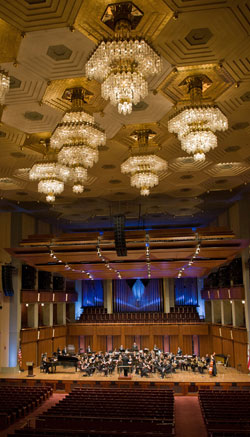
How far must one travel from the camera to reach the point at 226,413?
8.94 m

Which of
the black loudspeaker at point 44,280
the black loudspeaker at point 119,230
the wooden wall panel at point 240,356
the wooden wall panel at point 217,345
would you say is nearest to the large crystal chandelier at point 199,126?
the black loudspeaker at point 119,230

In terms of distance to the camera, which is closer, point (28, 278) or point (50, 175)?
point (50, 175)

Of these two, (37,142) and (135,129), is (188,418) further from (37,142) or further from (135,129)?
(37,142)

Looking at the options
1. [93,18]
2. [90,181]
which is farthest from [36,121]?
[90,181]

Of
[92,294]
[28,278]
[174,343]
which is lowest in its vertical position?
[174,343]

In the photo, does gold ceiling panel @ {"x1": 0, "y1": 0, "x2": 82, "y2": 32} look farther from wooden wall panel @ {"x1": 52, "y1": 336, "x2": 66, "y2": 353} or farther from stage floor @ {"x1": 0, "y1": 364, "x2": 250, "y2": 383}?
wooden wall panel @ {"x1": 52, "y1": 336, "x2": 66, "y2": 353}

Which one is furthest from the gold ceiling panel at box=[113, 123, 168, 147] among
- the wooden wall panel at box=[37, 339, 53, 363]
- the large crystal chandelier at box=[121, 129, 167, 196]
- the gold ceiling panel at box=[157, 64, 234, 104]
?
the wooden wall panel at box=[37, 339, 53, 363]

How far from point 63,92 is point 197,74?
8.02 ft

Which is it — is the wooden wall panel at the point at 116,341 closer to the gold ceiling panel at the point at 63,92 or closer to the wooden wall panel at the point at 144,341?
the wooden wall panel at the point at 144,341

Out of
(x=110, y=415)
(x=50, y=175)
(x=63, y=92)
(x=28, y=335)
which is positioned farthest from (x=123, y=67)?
(x=28, y=335)

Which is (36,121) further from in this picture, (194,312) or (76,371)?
(194,312)

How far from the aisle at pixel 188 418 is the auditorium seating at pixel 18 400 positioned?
3.96 metres

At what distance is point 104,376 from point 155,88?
11841 mm

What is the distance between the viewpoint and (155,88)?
739 cm
